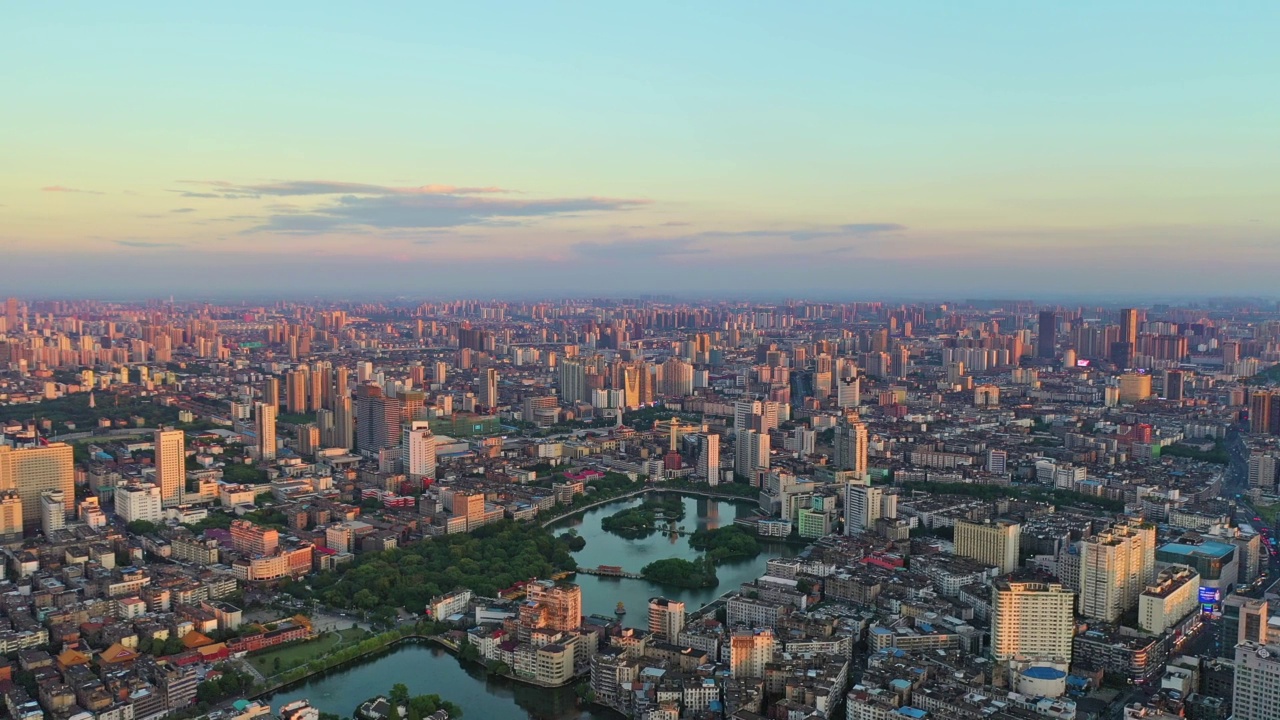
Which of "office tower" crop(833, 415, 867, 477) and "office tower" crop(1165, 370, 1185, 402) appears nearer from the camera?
"office tower" crop(833, 415, 867, 477)

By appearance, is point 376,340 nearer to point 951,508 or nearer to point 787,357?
point 787,357

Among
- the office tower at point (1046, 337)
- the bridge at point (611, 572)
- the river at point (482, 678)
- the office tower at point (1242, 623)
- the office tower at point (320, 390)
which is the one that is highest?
the office tower at point (1046, 337)

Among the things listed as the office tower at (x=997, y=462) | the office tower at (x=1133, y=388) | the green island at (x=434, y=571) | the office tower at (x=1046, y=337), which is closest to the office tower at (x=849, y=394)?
the office tower at (x=1133, y=388)

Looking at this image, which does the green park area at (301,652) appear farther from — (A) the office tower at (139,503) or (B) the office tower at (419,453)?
(B) the office tower at (419,453)

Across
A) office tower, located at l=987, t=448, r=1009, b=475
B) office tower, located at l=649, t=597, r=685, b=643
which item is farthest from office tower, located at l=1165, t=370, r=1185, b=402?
office tower, located at l=649, t=597, r=685, b=643

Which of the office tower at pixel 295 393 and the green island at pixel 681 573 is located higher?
the office tower at pixel 295 393

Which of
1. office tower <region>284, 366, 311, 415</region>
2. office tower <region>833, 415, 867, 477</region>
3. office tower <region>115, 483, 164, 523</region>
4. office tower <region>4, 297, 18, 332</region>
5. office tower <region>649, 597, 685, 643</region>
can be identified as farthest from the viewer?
office tower <region>4, 297, 18, 332</region>

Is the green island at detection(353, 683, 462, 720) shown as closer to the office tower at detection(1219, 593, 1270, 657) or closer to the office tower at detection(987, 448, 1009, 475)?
the office tower at detection(1219, 593, 1270, 657)

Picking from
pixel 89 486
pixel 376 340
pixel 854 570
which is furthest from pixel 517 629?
pixel 376 340

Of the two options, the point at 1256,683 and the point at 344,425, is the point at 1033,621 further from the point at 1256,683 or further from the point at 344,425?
the point at 344,425
